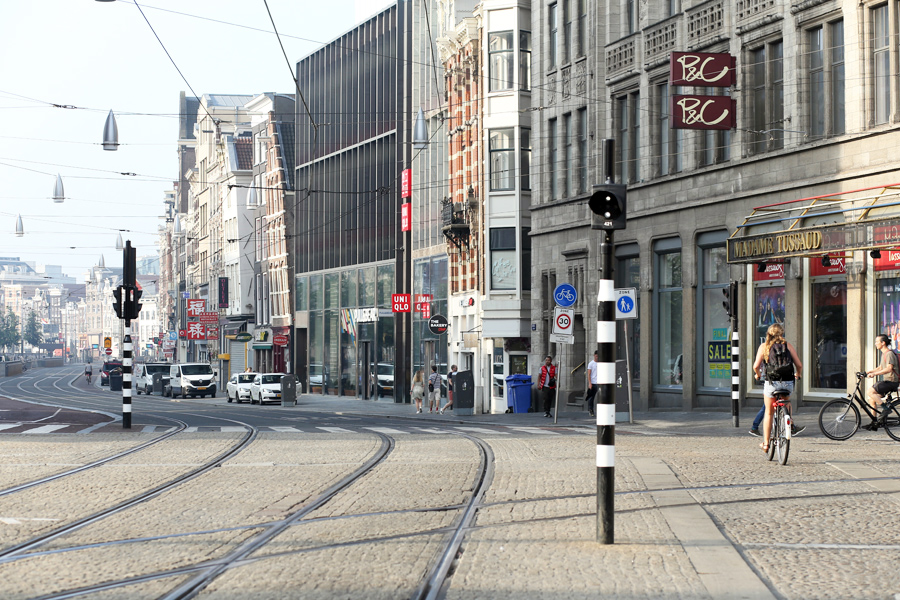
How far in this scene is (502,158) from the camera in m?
43.1

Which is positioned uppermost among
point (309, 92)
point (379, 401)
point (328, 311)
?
point (309, 92)

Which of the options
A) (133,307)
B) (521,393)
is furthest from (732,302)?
(521,393)

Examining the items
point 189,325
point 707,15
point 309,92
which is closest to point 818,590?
point 707,15

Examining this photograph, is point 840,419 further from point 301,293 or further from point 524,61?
point 301,293

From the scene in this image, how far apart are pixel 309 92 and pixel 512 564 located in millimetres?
64763

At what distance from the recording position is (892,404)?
62.7 feet

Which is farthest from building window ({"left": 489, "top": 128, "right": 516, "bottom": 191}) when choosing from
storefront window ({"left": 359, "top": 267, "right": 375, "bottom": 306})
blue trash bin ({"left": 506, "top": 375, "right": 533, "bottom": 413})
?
storefront window ({"left": 359, "top": 267, "right": 375, "bottom": 306})

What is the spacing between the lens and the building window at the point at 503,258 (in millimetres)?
43219

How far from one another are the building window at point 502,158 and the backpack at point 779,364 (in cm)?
2760

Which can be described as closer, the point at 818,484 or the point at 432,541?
the point at 432,541

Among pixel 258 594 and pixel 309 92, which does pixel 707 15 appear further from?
pixel 309 92

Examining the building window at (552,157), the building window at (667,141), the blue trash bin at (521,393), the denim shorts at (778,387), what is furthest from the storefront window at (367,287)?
the denim shorts at (778,387)

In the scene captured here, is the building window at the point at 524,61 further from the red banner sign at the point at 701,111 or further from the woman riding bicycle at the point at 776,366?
the woman riding bicycle at the point at 776,366

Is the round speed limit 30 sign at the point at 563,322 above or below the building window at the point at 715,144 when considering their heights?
below
